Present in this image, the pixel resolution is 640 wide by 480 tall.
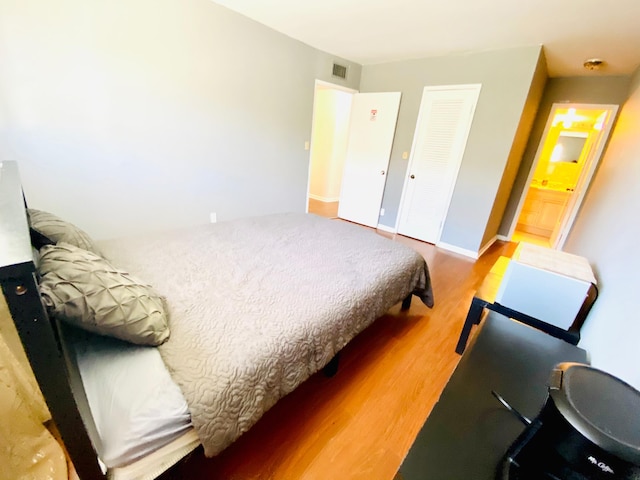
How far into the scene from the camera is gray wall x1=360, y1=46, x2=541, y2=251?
291 centimetres

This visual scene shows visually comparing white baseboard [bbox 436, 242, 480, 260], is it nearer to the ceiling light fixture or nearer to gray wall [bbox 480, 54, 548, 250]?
gray wall [bbox 480, 54, 548, 250]

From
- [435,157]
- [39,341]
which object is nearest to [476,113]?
[435,157]

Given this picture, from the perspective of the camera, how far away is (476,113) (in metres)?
3.18

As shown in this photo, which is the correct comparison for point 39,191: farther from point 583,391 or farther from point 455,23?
point 455,23

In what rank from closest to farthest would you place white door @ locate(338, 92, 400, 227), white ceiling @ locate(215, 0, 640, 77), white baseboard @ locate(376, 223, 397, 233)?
white ceiling @ locate(215, 0, 640, 77)
white door @ locate(338, 92, 400, 227)
white baseboard @ locate(376, 223, 397, 233)

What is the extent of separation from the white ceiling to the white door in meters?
0.77

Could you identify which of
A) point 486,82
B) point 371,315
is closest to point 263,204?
point 371,315

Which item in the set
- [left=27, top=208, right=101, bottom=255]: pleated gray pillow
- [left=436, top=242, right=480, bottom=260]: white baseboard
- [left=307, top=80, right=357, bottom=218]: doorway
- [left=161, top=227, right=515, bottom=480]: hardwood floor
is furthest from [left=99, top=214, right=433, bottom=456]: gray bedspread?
[left=307, top=80, right=357, bottom=218]: doorway

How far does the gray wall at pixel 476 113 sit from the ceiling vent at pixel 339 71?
1.33 ft

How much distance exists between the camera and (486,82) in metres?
3.05

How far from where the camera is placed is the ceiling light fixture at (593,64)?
290 centimetres

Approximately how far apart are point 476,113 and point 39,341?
397 cm

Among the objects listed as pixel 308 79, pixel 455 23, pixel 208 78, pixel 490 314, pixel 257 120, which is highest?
pixel 455 23

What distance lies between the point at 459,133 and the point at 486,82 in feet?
1.88
